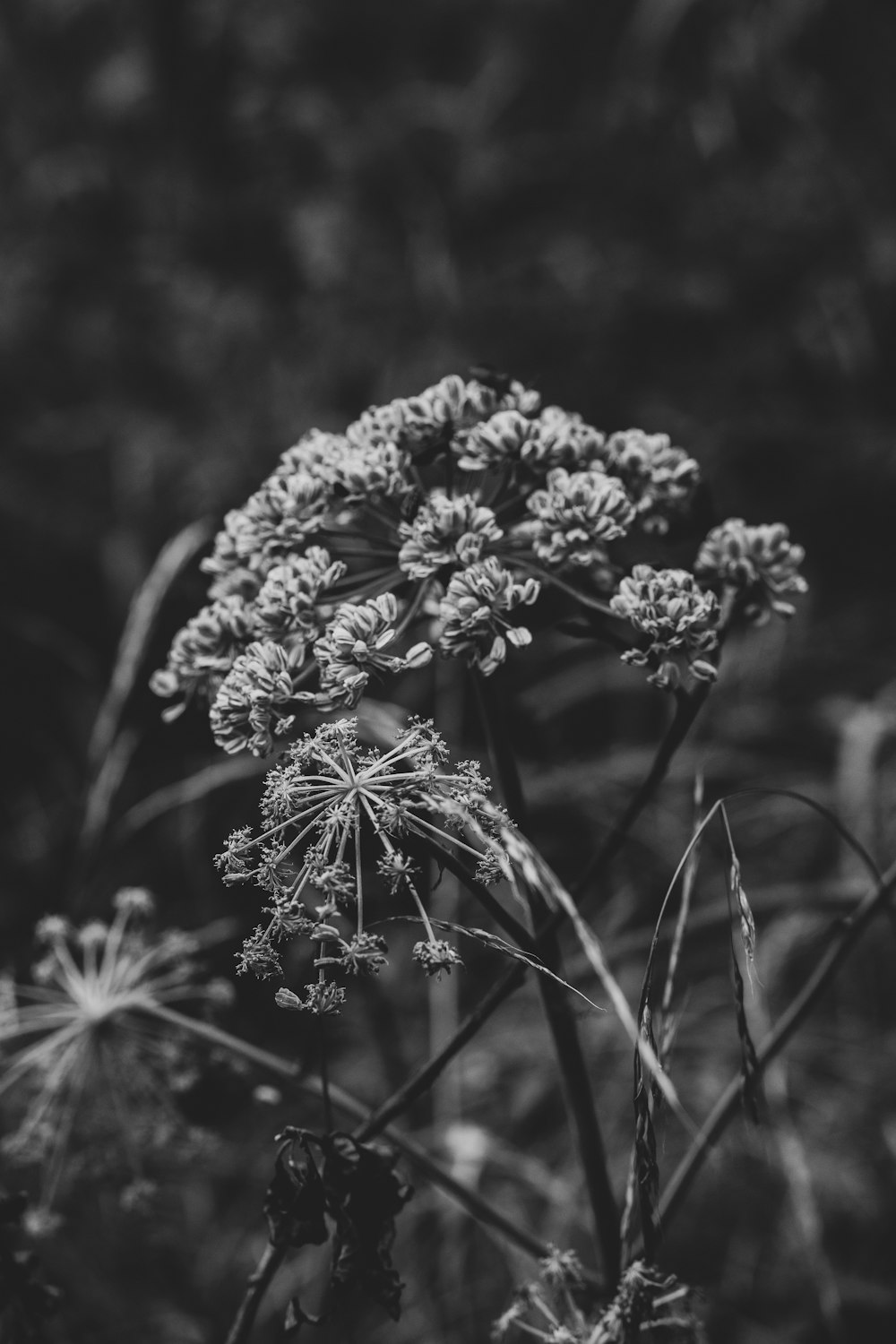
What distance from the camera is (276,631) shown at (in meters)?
1.17

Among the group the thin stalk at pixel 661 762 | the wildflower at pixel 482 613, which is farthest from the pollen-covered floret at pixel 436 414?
the thin stalk at pixel 661 762

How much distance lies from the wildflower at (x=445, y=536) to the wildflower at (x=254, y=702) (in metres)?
0.18

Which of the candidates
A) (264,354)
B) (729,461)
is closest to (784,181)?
(729,461)

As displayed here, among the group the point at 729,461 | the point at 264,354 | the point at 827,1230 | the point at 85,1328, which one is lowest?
the point at 85,1328

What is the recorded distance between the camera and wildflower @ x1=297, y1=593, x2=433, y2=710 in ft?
3.39

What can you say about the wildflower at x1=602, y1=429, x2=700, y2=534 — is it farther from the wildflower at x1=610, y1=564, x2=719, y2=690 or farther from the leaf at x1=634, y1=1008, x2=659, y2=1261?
the leaf at x1=634, y1=1008, x2=659, y2=1261

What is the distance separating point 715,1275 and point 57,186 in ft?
17.8

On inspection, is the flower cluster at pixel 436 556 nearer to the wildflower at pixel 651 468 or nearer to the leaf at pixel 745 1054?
the wildflower at pixel 651 468

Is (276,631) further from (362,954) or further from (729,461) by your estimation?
(729,461)

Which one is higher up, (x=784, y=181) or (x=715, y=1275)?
(x=784, y=181)

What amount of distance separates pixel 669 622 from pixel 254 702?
42 cm

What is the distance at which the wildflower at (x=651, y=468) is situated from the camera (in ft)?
A: 4.29

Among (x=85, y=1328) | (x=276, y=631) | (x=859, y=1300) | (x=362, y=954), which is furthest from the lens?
(x=859, y=1300)

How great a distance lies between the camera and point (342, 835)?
0.97 meters
